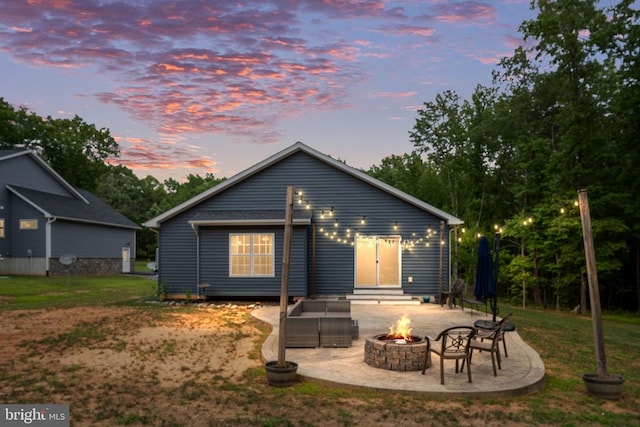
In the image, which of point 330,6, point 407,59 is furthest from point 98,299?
point 407,59

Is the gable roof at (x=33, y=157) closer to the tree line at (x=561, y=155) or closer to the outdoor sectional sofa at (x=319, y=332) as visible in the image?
the outdoor sectional sofa at (x=319, y=332)

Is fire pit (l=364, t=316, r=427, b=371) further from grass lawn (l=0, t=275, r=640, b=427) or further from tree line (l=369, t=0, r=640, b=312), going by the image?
tree line (l=369, t=0, r=640, b=312)

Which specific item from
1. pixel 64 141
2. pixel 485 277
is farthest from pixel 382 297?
pixel 64 141

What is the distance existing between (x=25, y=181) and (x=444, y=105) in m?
28.8

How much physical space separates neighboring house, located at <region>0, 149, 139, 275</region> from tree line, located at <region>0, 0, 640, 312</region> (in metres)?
23.8

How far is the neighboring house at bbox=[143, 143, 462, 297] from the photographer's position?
56.2 ft

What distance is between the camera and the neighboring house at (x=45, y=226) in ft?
89.6

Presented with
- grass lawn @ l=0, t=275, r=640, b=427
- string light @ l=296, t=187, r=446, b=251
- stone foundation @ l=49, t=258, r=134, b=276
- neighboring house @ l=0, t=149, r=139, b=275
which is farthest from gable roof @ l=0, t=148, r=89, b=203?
string light @ l=296, t=187, r=446, b=251

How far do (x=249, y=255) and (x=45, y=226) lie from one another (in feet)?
55.4

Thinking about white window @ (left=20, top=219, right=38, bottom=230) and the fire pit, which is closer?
the fire pit

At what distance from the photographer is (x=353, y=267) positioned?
57.5 feet

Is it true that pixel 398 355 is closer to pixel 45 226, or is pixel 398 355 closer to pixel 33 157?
pixel 45 226

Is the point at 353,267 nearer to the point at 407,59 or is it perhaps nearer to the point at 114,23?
the point at 407,59

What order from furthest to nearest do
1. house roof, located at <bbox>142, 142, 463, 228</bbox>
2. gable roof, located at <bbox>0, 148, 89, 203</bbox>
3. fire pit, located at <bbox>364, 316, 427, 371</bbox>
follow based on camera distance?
1. gable roof, located at <bbox>0, 148, 89, 203</bbox>
2. house roof, located at <bbox>142, 142, 463, 228</bbox>
3. fire pit, located at <bbox>364, 316, 427, 371</bbox>
